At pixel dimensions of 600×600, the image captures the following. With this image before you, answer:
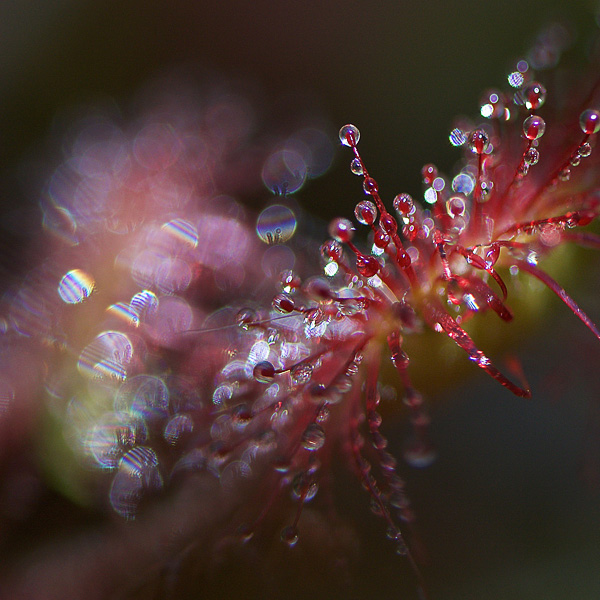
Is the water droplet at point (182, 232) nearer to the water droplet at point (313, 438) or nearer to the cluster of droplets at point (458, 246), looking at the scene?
the cluster of droplets at point (458, 246)

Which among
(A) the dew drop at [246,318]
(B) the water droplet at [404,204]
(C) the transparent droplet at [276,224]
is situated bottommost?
(A) the dew drop at [246,318]

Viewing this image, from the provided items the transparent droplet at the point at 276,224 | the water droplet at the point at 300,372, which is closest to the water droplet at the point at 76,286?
the transparent droplet at the point at 276,224

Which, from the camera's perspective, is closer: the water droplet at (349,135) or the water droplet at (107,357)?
the water droplet at (349,135)

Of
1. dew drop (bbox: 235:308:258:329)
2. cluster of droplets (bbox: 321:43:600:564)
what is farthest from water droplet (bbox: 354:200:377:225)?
dew drop (bbox: 235:308:258:329)

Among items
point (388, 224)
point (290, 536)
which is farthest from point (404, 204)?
point (290, 536)

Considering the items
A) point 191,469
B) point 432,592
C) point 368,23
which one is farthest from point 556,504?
point 368,23

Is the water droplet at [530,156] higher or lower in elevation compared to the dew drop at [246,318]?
higher
